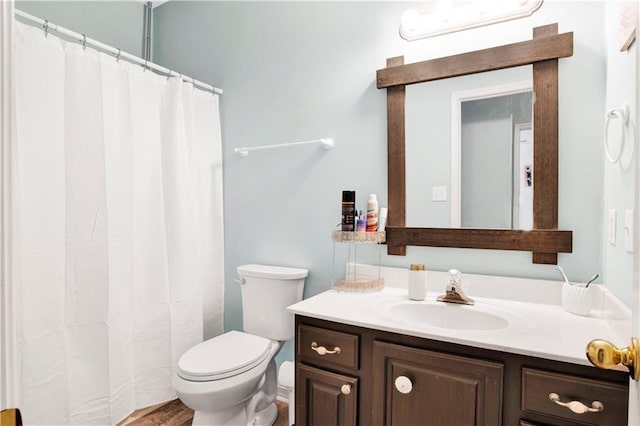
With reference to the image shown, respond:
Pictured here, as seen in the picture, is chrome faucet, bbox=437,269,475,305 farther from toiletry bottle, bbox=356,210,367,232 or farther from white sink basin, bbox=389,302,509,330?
toiletry bottle, bbox=356,210,367,232

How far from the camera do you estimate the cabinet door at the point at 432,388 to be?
1.04 metres

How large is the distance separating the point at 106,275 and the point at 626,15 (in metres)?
2.16

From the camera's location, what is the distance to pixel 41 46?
151cm

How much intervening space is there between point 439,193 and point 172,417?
1.79 meters

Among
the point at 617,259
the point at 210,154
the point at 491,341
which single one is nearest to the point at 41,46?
the point at 210,154

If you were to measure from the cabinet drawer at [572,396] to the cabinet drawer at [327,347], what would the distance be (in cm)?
51

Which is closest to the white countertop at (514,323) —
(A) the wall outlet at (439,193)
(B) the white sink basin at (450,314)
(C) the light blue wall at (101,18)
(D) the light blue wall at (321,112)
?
(B) the white sink basin at (450,314)

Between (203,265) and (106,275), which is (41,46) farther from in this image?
(203,265)

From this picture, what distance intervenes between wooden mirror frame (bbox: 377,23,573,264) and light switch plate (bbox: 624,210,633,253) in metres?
0.34

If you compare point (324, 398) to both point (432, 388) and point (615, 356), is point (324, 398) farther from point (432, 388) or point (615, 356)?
point (615, 356)

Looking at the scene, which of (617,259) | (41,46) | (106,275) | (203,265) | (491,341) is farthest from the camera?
(203,265)

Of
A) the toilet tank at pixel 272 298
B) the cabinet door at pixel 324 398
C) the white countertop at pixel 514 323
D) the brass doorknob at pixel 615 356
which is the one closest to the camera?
the brass doorknob at pixel 615 356

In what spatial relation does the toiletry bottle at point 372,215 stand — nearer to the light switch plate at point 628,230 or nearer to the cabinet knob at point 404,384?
the cabinet knob at point 404,384

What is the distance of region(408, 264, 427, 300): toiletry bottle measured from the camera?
58.7 inches
